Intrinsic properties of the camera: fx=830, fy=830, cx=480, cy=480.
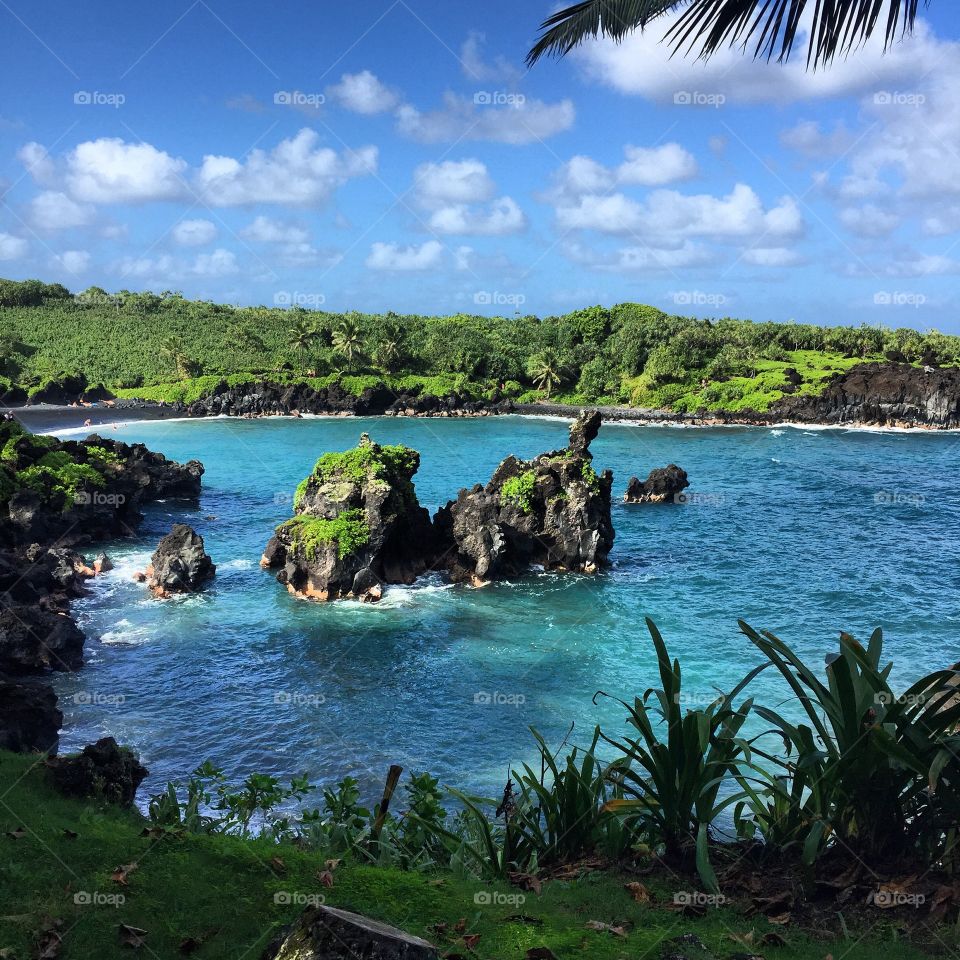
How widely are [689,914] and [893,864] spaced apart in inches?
83.1

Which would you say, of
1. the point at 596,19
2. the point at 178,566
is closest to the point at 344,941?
the point at 596,19

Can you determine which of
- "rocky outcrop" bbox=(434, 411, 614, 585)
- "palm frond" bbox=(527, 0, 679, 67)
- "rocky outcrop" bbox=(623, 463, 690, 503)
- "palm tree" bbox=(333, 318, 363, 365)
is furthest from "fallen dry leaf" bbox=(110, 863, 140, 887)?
"palm tree" bbox=(333, 318, 363, 365)

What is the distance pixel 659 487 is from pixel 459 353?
3096 inches

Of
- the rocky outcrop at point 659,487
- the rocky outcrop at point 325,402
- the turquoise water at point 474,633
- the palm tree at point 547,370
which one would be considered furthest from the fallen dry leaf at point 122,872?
the palm tree at point 547,370

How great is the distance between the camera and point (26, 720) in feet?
53.4

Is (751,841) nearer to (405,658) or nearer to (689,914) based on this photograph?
(689,914)

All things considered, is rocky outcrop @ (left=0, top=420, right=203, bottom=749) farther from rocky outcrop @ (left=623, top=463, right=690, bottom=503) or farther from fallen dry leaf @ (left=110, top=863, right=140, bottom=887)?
rocky outcrop @ (left=623, top=463, right=690, bottom=503)

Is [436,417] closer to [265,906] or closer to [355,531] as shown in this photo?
[355,531]

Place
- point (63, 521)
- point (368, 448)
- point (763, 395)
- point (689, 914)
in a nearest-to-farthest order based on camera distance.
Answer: point (689, 914) < point (368, 448) < point (63, 521) < point (763, 395)

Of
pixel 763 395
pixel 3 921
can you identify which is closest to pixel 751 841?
pixel 3 921

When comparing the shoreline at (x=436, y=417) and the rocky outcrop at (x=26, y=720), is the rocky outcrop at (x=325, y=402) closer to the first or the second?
the shoreline at (x=436, y=417)

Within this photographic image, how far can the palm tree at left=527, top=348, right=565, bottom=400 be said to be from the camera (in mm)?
127875

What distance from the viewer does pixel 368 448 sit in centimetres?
3806

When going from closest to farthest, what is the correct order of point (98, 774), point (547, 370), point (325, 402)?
1. point (98, 774)
2. point (325, 402)
3. point (547, 370)
